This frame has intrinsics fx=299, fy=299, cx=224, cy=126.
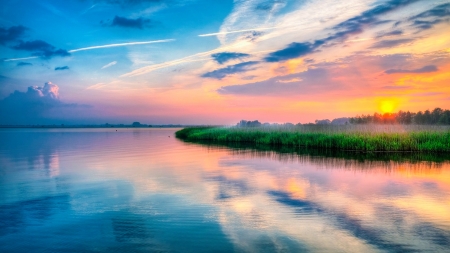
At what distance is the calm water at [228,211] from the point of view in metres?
6.71

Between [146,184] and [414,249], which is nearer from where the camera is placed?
[414,249]

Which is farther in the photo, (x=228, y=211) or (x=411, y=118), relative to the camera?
(x=411, y=118)

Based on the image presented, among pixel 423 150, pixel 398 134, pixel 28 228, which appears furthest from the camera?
pixel 398 134

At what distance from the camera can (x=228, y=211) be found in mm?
9188

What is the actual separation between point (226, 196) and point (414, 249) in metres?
6.28

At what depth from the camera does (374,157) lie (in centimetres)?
2248

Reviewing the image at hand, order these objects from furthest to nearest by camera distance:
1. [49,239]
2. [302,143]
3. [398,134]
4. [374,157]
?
[302,143] → [398,134] → [374,157] → [49,239]

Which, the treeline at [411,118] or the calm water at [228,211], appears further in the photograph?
the treeline at [411,118]

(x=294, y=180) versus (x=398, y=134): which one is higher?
(x=398, y=134)

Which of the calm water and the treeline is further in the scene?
the treeline

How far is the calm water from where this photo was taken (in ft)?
22.0

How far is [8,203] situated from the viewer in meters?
10.6

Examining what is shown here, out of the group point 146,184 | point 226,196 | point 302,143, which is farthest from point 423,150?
point 146,184

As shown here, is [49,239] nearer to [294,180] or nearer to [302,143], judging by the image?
[294,180]
